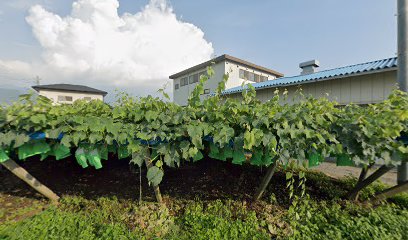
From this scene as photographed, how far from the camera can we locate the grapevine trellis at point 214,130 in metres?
2.22

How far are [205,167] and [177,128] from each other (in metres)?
2.24

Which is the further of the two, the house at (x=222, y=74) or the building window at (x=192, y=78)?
the building window at (x=192, y=78)

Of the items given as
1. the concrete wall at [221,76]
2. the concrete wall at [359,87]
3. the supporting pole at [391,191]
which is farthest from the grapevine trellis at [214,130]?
the concrete wall at [221,76]

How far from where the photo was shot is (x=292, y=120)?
2303 millimetres

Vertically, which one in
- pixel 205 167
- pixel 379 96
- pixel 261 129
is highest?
pixel 379 96

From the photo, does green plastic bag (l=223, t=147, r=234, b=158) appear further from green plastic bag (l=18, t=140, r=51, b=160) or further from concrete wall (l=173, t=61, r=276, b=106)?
concrete wall (l=173, t=61, r=276, b=106)

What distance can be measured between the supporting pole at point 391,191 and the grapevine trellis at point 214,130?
1188 millimetres

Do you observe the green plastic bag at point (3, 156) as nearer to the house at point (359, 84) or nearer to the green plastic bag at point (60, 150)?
the green plastic bag at point (60, 150)

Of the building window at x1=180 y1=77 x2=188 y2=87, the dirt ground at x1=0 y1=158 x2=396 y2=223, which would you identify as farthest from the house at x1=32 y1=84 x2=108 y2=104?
the dirt ground at x1=0 y1=158 x2=396 y2=223

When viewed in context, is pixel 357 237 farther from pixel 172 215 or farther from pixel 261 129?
pixel 172 215

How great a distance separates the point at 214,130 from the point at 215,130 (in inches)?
0.5

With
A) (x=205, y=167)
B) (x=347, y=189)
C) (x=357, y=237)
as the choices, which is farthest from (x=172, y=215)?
(x=347, y=189)

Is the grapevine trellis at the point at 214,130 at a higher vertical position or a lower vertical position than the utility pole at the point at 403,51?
lower

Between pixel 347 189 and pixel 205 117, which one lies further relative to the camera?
pixel 347 189
